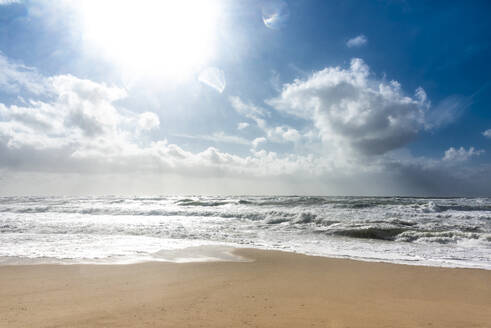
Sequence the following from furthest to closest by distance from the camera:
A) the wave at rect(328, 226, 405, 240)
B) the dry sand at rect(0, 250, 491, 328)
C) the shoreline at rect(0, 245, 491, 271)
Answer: the wave at rect(328, 226, 405, 240), the shoreline at rect(0, 245, 491, 271), the dry sand at rect(0, 250, 491, 328)

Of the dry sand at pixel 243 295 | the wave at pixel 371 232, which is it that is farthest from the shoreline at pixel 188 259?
the wave at pixel 371 232

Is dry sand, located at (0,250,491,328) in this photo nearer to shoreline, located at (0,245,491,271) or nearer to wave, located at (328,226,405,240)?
shoreline, located at (0,245,491,271)

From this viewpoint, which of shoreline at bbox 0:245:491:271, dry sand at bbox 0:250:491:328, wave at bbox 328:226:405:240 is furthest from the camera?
wave at bbox 328:226:405:240

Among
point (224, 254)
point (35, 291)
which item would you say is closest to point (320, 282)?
point (224, 254)

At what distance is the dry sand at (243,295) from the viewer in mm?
3580

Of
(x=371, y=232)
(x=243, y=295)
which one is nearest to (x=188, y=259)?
(x=243, y=295)

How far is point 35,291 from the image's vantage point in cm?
473

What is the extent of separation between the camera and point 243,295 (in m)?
4.56

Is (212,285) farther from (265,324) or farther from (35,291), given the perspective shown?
(35,291)

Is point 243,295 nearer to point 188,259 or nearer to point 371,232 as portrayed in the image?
point 188,259

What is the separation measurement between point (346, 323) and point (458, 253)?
8.61m

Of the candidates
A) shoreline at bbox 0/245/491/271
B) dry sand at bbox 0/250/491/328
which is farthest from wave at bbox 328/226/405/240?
dry sand at bbox 0/250/491/328

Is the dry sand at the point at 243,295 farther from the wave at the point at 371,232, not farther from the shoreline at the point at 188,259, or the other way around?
the wave at the point at 371,232

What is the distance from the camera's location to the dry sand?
3.58 m
